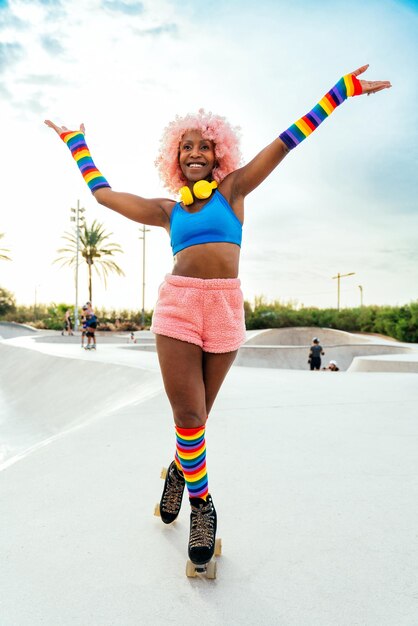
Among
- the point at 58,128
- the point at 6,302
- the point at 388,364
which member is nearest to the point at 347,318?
the point at 388,364

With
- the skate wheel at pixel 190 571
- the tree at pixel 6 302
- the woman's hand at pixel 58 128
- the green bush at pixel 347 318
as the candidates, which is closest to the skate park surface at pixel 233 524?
the skate wheel at pixel 190 571

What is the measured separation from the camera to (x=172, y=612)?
1.91m

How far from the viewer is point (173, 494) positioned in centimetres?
266

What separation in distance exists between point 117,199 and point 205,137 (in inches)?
23.1

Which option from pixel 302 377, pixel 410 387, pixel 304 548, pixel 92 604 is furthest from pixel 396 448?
pixel 302 377

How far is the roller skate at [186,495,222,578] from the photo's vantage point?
2.16 metres

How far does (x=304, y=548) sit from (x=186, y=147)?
7.05 feet

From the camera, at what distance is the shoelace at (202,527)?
2211 mm

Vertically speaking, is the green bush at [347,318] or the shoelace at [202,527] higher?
the green bush at [347,318]

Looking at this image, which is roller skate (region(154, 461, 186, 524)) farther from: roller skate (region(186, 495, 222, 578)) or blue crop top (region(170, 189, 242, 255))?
blue crop top (region(170, 189, 242, 255))

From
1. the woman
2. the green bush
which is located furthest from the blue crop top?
the green bush

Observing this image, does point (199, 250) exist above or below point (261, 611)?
above

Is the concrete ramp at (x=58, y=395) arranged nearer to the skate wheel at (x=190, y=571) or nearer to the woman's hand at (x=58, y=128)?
the woman's hand at (x=58, y=128)

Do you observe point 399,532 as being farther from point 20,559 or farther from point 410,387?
point 410,387
